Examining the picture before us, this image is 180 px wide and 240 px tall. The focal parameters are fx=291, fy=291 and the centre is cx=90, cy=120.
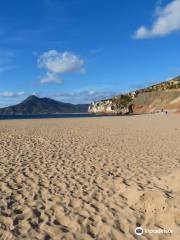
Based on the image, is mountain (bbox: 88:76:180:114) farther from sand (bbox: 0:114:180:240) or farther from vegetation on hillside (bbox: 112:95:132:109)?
sand (bbox: 0:114:180:240)

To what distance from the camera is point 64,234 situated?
570cm

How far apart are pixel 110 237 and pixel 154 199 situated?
1.74m

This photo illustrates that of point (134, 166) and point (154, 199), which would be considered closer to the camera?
point (154, 199)

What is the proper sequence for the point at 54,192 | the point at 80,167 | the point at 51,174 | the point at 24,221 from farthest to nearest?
the point at 80,167, the point at 51,174, the point at 54,192, the point at 24,221

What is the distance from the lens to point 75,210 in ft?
22.6

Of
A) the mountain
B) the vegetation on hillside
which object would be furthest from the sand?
the vegetation on hillside

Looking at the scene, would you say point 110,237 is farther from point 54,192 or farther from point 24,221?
point 54,192

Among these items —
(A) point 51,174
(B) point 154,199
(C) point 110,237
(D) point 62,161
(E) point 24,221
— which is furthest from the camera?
(D) point 62,161

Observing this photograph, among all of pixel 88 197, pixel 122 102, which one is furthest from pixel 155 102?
pixel 88 197

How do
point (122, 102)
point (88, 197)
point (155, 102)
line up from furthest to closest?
point (122, 102) < point (155, 102) < point (88, 197)

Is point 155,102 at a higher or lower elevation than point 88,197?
higher

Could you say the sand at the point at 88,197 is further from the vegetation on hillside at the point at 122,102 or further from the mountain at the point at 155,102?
the vegetation on hillside at the point at 122,102

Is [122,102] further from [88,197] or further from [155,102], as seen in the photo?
[88,197]

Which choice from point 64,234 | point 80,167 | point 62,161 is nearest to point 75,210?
point 64,234
